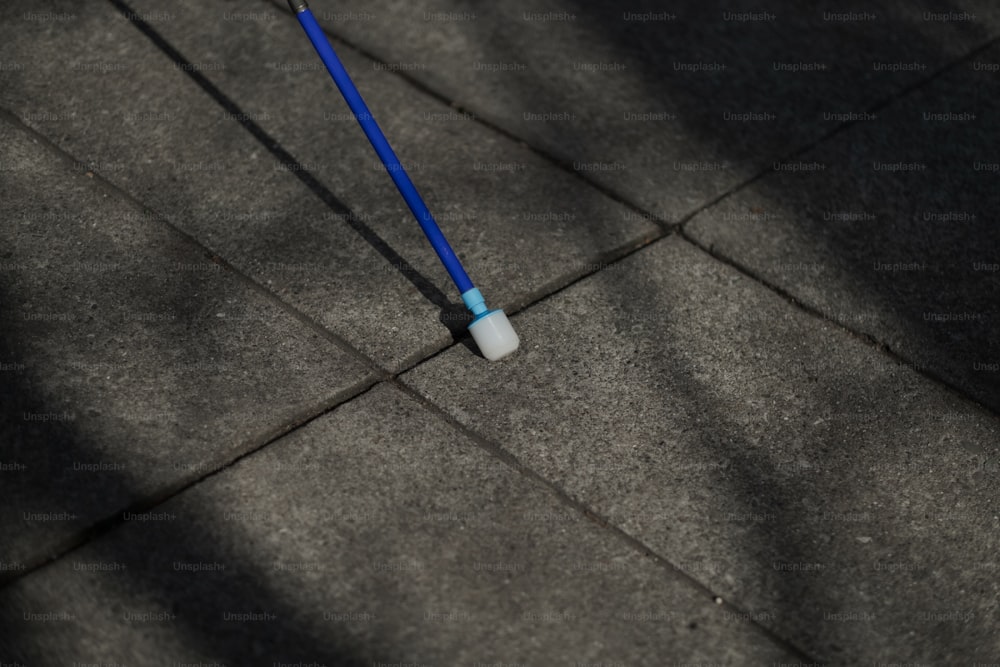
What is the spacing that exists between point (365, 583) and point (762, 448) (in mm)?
1177

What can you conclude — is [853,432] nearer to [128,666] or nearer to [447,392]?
[447,392]

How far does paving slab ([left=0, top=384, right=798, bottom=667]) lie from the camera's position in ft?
8.43

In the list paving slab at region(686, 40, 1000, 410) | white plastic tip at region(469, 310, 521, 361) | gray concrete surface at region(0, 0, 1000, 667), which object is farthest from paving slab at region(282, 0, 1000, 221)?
white plastic tip at region(469, 310, 521, 361)

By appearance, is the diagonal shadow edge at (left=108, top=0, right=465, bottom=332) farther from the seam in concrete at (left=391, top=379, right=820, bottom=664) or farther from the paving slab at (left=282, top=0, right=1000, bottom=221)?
the paving slab at (left=282, top=0, right=1000, bottom=221)

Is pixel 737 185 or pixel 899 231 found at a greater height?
pixel 737 185

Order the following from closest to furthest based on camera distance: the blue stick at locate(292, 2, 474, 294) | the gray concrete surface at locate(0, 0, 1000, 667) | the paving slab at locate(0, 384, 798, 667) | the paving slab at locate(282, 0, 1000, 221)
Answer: the paving slab at locate(0, 384, 798, 667) → the gray concrete surface at locate(0, 0, 1000, 667) → the blue stick at locate(292, 2, 474, 294) → the paving slab at locate(282, 0, 1000, 221)

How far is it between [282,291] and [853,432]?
174 cm

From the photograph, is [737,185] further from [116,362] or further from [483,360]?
[116,362]

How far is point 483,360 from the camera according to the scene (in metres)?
3.37

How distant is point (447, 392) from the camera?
3.25 m

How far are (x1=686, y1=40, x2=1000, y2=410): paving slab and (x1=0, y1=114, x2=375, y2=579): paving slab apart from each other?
154 centimetres

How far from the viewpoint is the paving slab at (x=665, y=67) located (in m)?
4.26

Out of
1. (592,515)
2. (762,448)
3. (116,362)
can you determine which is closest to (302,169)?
(116,362)

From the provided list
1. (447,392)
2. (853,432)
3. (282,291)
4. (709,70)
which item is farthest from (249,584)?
(709,70)
